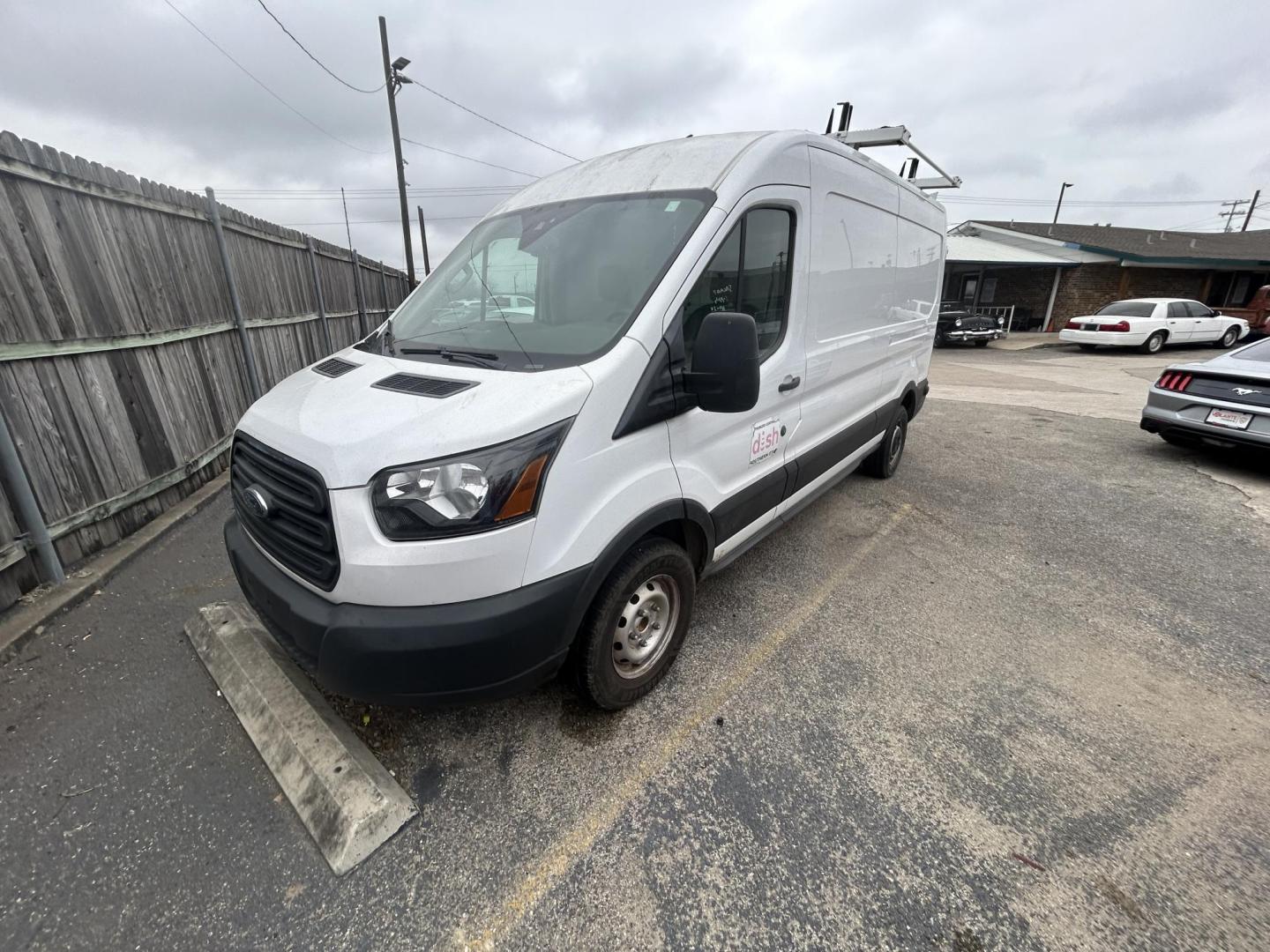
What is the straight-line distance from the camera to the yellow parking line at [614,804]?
170cm

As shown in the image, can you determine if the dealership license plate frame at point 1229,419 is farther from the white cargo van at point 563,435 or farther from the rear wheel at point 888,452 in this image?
the white cargo van at point 563,435

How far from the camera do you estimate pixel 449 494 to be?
1731 mm

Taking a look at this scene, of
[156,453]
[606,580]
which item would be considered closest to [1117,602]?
[606,580]

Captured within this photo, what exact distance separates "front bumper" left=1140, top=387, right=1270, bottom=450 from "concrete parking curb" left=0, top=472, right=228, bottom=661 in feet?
29.2

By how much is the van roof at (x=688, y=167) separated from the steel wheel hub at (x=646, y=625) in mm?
1659

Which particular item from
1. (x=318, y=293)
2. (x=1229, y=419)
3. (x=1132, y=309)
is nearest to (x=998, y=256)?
(x=1132, y=309)

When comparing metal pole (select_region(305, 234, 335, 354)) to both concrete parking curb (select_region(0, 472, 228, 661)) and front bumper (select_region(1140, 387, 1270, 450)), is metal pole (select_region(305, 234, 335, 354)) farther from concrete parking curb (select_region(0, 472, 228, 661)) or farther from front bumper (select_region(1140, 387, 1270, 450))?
front bumper (select_region(1140, 387, 1270, 450))

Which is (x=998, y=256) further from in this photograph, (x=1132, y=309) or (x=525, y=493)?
(x=525, y=493)

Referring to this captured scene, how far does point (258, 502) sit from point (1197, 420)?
764 centimetres

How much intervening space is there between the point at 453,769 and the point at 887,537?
11.1 ft

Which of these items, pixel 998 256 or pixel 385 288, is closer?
pixel 385 288

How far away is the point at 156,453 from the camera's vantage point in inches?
163

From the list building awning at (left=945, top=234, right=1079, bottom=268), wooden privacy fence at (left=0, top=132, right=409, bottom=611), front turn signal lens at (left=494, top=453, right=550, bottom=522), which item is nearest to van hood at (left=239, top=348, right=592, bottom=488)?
front turn signal lens at (left=494, top=453, right=550, bottom=522)

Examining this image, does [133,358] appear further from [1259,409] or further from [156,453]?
[1259,409]
